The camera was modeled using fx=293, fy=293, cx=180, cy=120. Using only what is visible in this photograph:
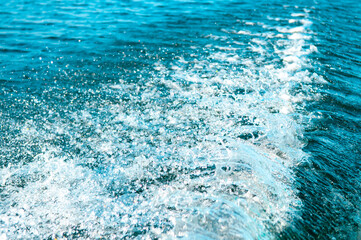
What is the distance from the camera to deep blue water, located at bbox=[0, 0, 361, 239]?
3.83 meters

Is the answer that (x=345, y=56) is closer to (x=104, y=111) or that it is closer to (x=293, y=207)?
(x=293, y=207)

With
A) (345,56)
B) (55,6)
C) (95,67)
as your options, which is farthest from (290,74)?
(55,6)

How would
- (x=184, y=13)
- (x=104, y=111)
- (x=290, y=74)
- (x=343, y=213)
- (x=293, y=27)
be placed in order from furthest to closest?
(x=184, y=13)
(x=293, y=27)
(x=290, y=74)
(x=104, y=111)
(x=343, y=213)

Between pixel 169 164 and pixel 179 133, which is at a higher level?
pixel 179 133

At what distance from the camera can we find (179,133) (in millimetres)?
5391

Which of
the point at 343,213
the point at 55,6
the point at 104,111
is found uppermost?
the point at 55,6

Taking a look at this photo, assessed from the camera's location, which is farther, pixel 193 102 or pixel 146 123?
pixel 193 102

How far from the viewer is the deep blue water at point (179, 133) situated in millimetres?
3830

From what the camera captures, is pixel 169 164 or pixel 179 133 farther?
pixel 179 133

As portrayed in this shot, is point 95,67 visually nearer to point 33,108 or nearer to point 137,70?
point 137,70

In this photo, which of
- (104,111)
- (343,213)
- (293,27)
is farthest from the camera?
(293,27)

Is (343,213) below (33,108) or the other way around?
below

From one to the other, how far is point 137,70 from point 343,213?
561cm

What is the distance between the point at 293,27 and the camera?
1085 cm
